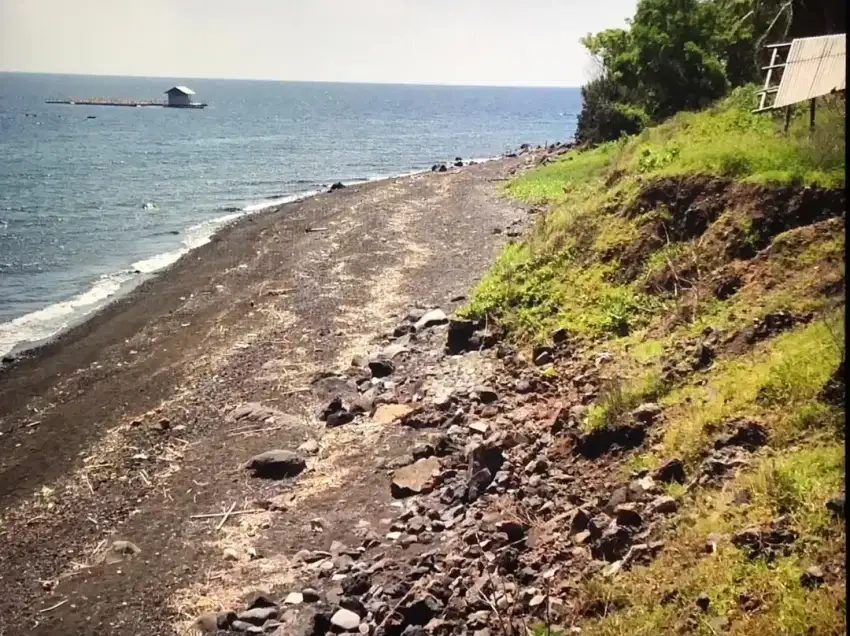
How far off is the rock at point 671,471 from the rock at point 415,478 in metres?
3.68

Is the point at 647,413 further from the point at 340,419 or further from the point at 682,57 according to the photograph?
the point at 682,57

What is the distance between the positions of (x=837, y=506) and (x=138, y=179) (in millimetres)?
58907

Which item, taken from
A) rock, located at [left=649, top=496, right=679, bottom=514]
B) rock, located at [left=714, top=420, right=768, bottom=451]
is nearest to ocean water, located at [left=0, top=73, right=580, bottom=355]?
rock, located at [left=649, top=496, right=679, bottom=514]

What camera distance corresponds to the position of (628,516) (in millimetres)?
7094

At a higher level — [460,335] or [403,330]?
[460,335]

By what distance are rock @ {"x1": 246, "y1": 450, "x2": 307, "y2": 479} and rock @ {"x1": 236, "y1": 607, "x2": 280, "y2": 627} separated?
3.52 meters

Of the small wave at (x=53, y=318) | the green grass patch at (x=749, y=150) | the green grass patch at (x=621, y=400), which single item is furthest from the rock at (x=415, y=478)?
the small wave at (x=53, y=318)

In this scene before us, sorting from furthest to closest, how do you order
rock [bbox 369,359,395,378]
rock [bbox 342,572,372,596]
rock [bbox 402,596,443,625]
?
rock [bbox 369,359,395,378] → rock [bbox 342,572,372,596] → rock [bbox 402,596,443,625]

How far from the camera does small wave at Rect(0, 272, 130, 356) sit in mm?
23688

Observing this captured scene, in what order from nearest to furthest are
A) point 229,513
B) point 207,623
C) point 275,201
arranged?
point 207,623, point 229,513, point 275,201

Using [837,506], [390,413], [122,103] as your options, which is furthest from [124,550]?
[122,103]

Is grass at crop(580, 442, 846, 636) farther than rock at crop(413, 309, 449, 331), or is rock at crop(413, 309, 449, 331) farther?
rock at crop(413, 309, 449, 331)

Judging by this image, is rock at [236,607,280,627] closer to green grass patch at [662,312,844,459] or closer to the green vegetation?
green grass patch at [662,312,844,459]

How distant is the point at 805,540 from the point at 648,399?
3.61m
